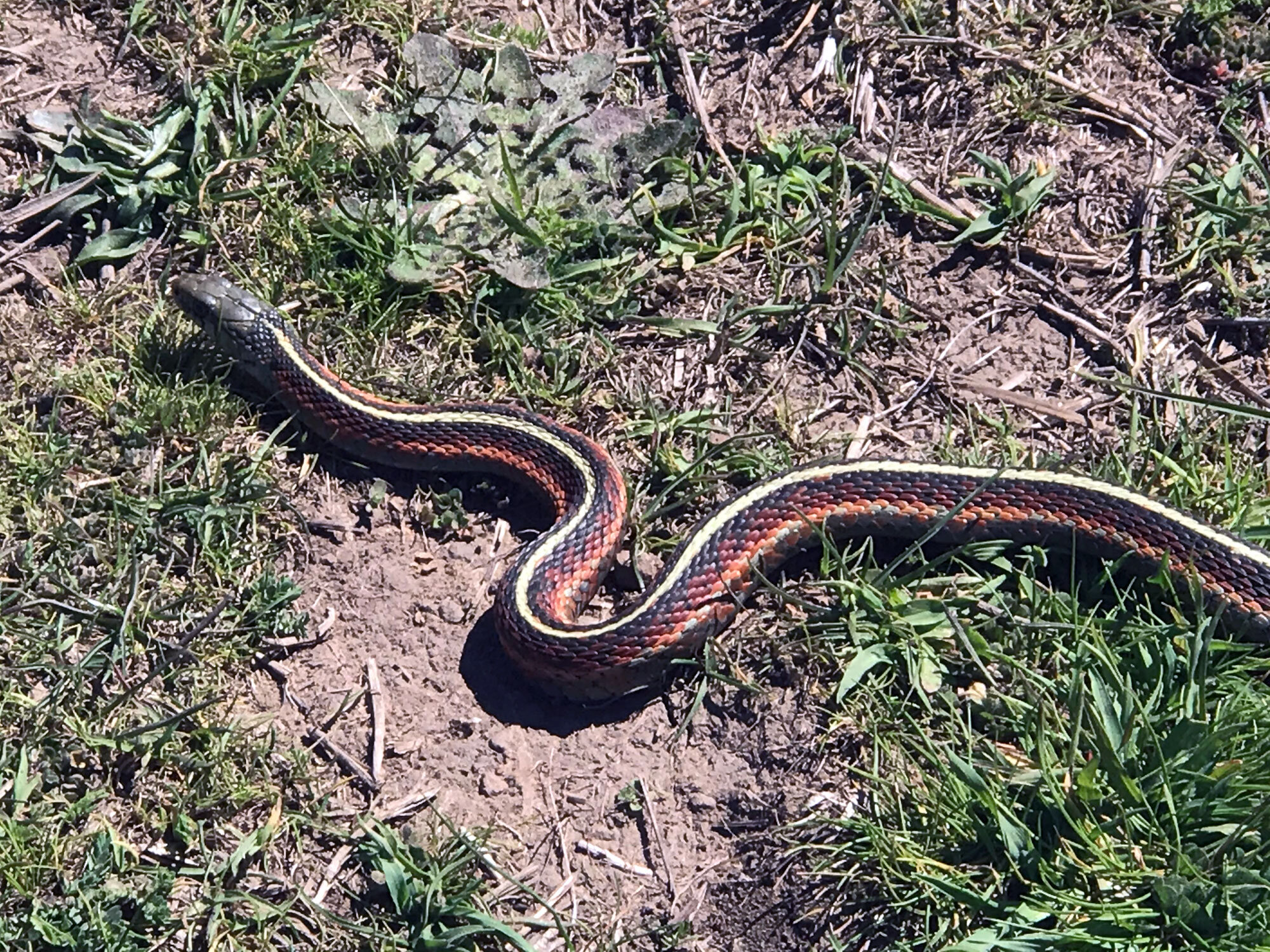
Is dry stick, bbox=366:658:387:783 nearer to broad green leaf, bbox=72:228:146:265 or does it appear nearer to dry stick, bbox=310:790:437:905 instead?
dry stick, bbox=310:790:437:905

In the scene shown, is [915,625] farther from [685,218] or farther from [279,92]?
[279,92]

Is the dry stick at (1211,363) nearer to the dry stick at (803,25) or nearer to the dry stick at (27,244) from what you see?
the dry stick at (803,25)

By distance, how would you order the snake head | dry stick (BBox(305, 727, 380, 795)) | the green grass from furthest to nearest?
1. the snake head
2. dry stick (BBox(305, 727, 380, 795))
3. the green grass

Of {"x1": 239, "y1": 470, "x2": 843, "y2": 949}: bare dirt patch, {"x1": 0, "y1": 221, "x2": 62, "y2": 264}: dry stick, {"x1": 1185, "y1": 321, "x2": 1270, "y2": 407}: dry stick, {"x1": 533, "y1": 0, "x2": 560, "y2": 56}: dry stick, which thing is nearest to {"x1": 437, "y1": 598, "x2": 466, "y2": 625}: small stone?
{"x1": 239, "y1": 470, "x2": 843, "y2": 949}: bare dirt patch

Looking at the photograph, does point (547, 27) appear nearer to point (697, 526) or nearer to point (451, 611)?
point (697, 526)

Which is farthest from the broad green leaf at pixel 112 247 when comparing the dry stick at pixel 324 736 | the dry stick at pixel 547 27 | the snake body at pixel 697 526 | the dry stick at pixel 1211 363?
the dry stick at pixel 1211 363

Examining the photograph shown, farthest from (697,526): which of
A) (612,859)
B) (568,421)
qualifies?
(612,859)
